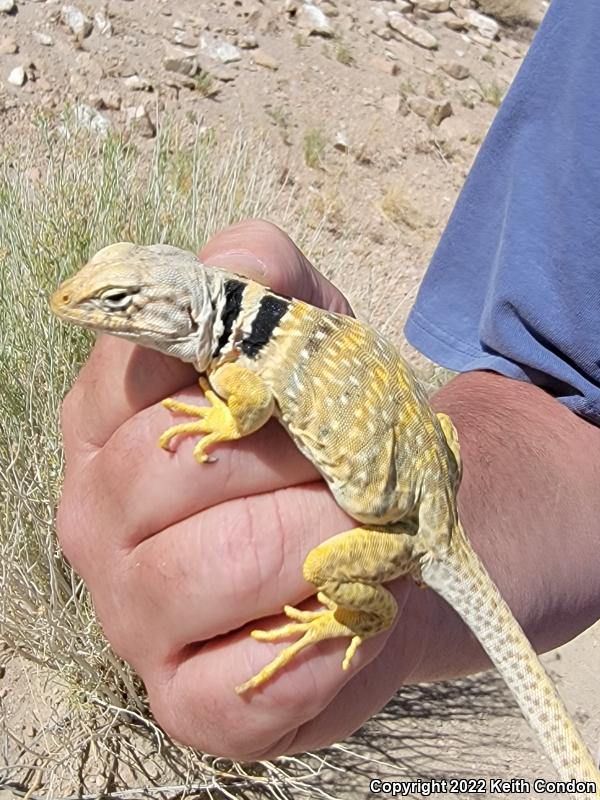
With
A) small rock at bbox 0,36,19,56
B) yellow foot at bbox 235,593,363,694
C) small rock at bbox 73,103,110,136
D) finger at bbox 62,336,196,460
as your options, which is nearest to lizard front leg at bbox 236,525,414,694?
yellow foot at bbox 235,593,363,694

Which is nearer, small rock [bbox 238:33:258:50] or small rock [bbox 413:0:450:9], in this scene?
small rock [bbox 238:33:258:50]

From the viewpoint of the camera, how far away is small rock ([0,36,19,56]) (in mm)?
5951

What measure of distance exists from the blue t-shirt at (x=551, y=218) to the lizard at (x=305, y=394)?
2.43ft

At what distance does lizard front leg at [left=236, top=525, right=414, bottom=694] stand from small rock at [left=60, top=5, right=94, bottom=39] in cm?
606

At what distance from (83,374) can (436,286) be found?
133 centimetres

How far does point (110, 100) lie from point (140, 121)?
0.35m

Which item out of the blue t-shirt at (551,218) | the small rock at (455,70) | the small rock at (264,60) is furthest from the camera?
the small rock at (455,70)

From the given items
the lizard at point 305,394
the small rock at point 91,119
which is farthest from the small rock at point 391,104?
the lizard at point 305,394

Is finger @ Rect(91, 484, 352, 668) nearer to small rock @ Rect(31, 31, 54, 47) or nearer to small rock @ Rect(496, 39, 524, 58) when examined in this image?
small rock @ Rect(31, 31, 54, 47)

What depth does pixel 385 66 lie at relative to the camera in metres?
8.08

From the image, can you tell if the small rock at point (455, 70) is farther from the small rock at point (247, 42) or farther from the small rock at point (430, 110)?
the small rock at point (247, 42)

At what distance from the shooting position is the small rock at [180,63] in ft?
21.5

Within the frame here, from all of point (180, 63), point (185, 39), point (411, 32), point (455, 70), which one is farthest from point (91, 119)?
point (411, 32)

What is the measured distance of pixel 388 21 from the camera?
28.7ft
